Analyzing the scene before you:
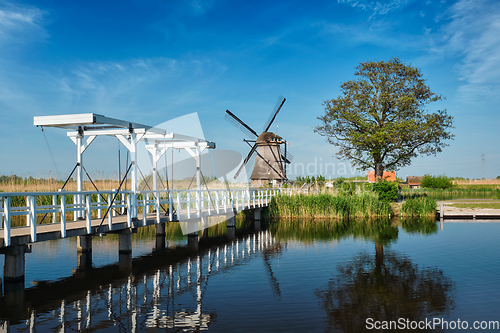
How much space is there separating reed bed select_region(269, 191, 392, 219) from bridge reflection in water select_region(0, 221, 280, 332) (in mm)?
13617

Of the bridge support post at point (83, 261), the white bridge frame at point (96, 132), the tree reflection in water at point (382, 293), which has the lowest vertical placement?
the tree reflection in water at point (382, 293)

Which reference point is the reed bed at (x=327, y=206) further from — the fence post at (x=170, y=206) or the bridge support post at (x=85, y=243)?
the bridge support post at (x=85, y=243)

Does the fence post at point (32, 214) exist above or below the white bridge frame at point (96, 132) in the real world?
below

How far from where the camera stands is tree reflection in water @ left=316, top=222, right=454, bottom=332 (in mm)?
8516

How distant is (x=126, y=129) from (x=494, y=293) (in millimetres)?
12585

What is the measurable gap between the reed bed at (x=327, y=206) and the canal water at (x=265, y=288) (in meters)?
8.77

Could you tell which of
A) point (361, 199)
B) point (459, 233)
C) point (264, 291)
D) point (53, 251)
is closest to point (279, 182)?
point (361, 199)

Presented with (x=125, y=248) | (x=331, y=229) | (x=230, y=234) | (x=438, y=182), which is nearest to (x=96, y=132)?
(x=125, y=248)

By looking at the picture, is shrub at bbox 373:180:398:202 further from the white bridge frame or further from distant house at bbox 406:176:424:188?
distant house at bbox 406:176:424:188

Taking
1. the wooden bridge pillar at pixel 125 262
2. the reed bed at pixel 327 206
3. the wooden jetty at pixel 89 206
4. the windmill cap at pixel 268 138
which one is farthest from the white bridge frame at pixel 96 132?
the windmill cap at pixel 268 138

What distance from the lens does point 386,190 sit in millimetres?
32094

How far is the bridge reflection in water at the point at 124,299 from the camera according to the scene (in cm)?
816

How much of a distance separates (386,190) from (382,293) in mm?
23198

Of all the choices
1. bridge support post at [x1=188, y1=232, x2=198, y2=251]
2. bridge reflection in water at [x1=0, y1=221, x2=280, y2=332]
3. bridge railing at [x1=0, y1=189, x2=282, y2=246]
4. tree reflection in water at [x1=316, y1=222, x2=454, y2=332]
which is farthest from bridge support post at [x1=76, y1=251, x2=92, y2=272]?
tree reflection in water at [x1=316, y1=222, x2=454, y2=332]
